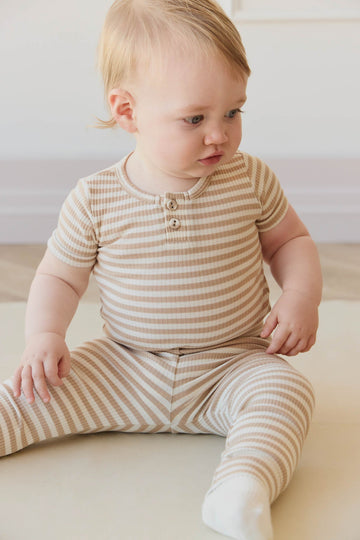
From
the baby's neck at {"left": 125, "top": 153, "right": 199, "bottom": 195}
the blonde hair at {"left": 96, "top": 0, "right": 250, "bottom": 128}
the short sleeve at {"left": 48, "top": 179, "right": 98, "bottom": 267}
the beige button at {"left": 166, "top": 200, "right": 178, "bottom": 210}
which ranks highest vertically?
the blonde hair at {"left": 96, "top": 0, "right": 250, "bottom": 128}

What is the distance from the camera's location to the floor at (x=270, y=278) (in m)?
1.50

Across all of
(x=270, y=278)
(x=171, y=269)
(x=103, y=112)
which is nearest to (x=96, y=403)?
(x=171, y=269)

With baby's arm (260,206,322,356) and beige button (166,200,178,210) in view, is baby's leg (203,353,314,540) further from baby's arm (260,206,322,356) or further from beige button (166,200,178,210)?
beige button (166,200,178,210)

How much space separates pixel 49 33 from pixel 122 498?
4.11 feet

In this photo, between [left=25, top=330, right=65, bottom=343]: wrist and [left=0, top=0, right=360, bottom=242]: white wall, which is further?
[left=0, top=0, right=360, bottom=242]: white wall

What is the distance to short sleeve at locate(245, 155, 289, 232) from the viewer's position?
978 mm

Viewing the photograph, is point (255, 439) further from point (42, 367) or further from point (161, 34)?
point (161, 34)

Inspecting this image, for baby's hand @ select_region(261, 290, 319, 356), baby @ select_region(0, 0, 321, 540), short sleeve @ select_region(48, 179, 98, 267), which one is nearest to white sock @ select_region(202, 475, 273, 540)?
baby @ select_region(0, 0, 321, 540)

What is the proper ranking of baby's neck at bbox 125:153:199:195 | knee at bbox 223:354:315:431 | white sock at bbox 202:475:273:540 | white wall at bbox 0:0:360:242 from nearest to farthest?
white sock at bbox 202:475:273:540, knee at bbox 223:354:315:431, baby's neck at bbox 125:153:199:195, white wall at bbox 0:0:360:242

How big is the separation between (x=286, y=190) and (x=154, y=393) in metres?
1.04

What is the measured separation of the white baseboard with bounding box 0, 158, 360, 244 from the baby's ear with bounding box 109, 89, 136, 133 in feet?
3.05

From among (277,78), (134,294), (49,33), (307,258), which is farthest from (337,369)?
(49,33)

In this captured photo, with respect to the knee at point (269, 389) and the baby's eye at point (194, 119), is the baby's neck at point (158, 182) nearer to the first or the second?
the baby's eye at point (194, 119)

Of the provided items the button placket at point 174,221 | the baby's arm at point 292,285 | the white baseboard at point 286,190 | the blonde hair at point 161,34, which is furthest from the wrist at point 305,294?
the white baseboard at point 286,190
